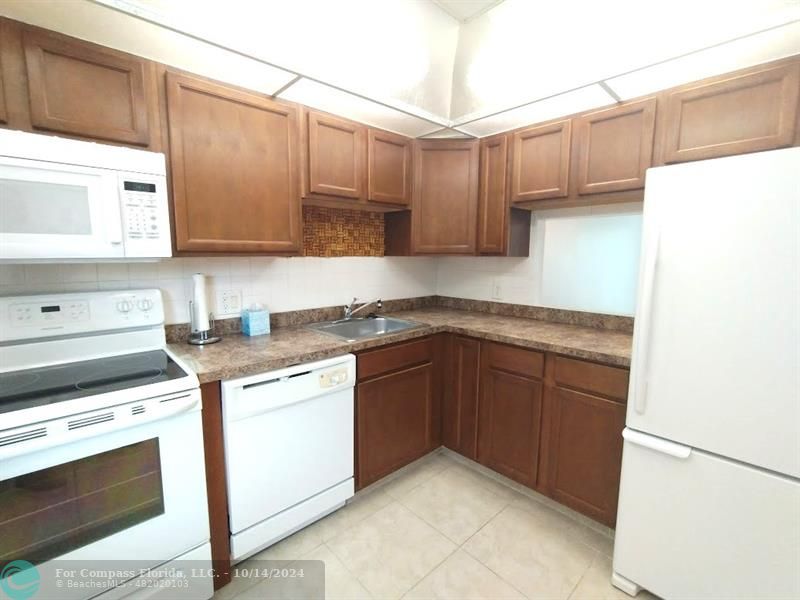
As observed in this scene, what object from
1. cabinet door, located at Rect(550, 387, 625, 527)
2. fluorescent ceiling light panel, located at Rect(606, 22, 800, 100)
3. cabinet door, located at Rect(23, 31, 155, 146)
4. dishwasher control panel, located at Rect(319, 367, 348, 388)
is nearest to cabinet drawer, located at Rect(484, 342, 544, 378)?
cabinet door, located at Rect(550, 387, 625, 527)

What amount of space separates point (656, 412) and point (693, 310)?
15.8 inches

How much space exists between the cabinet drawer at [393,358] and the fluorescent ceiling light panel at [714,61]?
1.59m

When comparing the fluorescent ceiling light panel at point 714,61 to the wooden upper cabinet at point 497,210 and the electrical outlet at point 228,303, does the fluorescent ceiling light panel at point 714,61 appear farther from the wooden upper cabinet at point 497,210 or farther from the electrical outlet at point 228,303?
the electrical outlet at point 228,303

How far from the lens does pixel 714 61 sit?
149cm

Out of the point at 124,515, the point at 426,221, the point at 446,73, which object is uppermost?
the point at 446,73

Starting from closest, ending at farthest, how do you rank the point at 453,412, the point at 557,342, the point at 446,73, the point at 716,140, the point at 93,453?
the point at 93,453
the point at 716,140
the point at 557,342
the point at 446,73
the point at 453,412

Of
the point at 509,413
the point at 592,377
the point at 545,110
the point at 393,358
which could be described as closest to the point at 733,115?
the point at 545,110

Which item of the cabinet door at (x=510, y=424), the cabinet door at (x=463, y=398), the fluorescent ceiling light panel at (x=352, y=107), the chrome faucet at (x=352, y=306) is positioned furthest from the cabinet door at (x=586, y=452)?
the fluorescent ceiling light panel at (x=352, y=107)

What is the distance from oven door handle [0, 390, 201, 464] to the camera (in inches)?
38.6

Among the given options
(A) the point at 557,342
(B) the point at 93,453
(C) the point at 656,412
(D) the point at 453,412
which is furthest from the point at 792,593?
(B) the point at 93,453

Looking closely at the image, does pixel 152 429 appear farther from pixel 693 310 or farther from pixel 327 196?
pixel 693 310

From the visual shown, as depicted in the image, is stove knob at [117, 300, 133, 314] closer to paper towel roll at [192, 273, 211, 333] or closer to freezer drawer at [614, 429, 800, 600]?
paper towel roll at [192, 273, 211, 333]

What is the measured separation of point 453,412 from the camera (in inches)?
93.1

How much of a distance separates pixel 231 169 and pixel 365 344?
3.42ft
